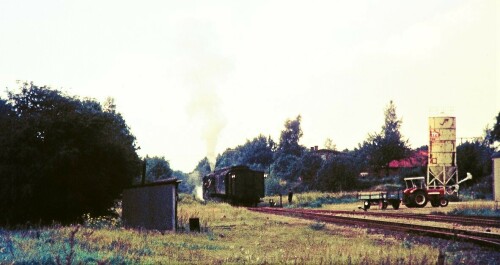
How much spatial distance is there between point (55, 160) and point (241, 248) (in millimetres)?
10641

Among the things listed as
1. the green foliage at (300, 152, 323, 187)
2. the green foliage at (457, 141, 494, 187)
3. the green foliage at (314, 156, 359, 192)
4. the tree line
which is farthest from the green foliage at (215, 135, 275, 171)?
the tree line

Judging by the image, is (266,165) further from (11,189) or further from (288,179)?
(11,189)

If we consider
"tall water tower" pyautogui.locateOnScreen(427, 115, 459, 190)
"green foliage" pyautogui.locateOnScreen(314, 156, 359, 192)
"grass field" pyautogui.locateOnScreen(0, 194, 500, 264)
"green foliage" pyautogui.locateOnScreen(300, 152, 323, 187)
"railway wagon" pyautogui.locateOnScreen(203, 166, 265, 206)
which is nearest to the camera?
"grass field" pyautogui.locateOnScreen(0, 194, 500, 264)

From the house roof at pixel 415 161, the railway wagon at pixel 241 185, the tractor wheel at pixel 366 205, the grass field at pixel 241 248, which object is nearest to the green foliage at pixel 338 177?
the house roof at pixel 415 161

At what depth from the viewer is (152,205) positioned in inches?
850

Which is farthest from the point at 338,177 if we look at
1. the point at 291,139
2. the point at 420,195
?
the point at 291,139

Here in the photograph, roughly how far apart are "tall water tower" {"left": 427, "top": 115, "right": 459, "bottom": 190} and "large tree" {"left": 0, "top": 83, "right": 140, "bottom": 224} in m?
34.8

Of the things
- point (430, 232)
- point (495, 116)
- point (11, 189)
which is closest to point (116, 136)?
point (11, 189)

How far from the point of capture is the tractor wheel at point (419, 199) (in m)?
39.8

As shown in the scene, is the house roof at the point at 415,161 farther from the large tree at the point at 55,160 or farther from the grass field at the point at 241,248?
the grass field at the point at 241,248

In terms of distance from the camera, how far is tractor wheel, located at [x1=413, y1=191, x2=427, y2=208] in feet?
131

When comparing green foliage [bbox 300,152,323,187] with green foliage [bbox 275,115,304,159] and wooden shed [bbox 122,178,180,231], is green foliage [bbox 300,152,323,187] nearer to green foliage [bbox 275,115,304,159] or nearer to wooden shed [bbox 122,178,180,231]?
green foliage [bbox 275,115,304,159]

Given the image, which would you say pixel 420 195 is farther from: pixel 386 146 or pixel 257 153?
pixel 257 153

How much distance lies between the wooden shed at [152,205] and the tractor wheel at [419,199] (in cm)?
2339
